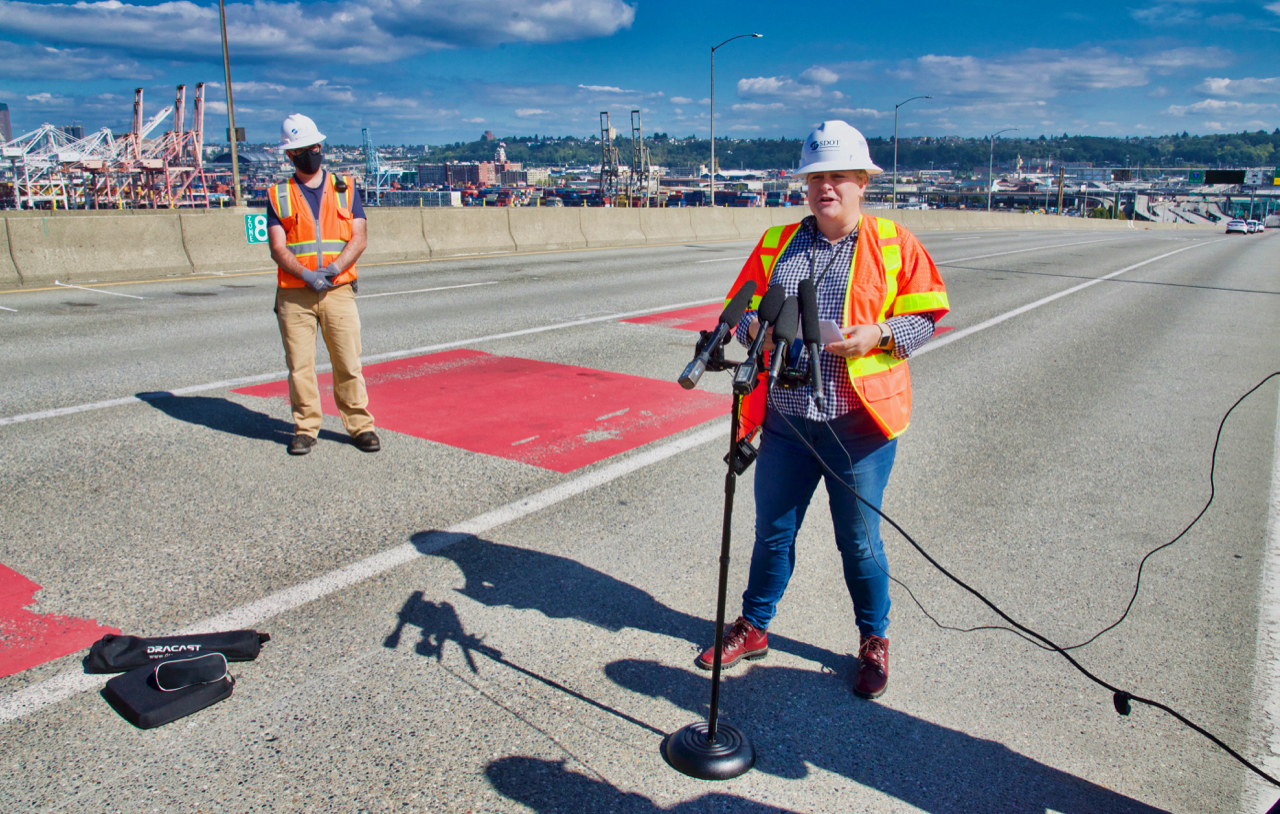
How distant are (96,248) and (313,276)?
35.9 ft

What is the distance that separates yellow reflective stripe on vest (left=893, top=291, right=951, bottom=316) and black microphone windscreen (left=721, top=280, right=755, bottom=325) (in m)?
0.60

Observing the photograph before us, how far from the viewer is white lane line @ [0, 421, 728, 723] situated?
9.89ft

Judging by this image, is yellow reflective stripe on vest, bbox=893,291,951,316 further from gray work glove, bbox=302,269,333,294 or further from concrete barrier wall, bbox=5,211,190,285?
concrete barrier wall, bbox=5,211,190,285

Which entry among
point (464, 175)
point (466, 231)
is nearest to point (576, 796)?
point (466, 231)

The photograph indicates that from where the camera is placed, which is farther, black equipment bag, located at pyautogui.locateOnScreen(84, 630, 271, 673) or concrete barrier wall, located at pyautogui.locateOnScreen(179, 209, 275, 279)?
concrete barrier wall, located at pyautogui.locateOnScreen(179, 209, 275, 279)

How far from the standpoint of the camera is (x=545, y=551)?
13.9ft

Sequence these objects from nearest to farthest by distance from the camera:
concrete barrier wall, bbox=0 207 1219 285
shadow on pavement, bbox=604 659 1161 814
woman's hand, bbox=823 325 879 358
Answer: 1. shadow on pavement, bbox=604 659 1161 814
2. woman's hand, bbox=823 325 879 358
3. concrete barrier wall, bbox=0 207 1219 285

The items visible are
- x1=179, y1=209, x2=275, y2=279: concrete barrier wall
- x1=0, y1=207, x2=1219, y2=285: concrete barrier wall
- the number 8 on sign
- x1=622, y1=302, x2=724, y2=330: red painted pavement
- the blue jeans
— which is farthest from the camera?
the number 8 on sign

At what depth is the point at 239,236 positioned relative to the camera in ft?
53.6

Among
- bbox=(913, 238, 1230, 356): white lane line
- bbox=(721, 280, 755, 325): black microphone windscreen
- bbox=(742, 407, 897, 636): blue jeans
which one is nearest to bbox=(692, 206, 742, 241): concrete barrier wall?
bbox=(913, 238, 1230, 356): white lane line

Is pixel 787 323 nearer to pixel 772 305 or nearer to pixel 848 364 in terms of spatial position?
pixel 772 305

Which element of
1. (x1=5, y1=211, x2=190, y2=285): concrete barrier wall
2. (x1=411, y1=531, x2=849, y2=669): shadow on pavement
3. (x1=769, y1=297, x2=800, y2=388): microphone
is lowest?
(x1=411, y1=531, x2=849, y2=669): shadow on pavement

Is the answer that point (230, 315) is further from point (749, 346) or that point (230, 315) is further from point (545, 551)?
point (749, 346)

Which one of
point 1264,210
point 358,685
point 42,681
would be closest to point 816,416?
point 358,685
